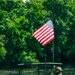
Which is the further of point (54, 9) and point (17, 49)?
point (54, 9)

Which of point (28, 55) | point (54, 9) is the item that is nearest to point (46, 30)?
point (28, 55)

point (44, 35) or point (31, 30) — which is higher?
point (44, 35)

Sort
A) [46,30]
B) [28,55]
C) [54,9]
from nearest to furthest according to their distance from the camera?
[46,30] → [28,55] → [54,9]

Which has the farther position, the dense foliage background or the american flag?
the dense foliage background

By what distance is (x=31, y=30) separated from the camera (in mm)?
57562

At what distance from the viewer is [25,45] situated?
56094 millimetres

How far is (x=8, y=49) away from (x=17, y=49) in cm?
143

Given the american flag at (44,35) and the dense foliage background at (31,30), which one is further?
the dense foliage background at (31,30)

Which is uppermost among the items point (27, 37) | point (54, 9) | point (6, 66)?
point (54, 9)

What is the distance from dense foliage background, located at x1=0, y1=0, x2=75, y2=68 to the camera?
55750mm

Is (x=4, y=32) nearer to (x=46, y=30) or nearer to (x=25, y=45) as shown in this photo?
(x=25, y=45)

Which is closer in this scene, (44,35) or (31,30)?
(44,35)

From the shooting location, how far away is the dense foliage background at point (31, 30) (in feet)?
183

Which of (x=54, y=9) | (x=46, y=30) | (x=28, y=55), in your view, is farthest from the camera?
(x=54, y=9)
